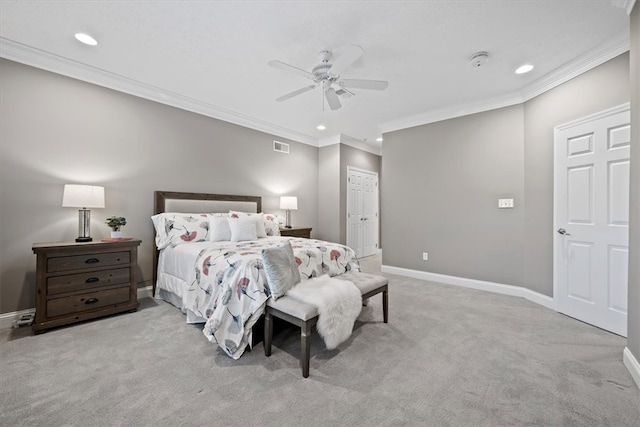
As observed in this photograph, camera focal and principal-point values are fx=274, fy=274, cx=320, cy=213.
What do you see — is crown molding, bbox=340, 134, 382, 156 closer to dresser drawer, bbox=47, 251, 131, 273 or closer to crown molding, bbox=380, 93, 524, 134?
crown molding, bbox=380, 93, 524, 134

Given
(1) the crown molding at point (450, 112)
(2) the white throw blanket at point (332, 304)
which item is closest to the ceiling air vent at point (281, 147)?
(1) the crown molding at point (450, 112)

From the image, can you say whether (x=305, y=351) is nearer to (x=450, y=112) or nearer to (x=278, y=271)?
(x=278, y=271)

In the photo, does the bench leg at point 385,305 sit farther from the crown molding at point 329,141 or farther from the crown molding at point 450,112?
the crown molding at point 329,141

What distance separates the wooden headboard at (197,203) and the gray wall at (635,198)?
14.4 ft

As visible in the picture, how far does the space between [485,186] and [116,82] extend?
5.02 metres

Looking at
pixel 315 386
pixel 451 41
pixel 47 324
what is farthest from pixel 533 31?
pixel 47 324

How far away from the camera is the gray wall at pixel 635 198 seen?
71.1 inches

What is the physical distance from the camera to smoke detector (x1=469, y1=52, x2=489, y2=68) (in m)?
2.75

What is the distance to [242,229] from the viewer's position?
3.62 meters

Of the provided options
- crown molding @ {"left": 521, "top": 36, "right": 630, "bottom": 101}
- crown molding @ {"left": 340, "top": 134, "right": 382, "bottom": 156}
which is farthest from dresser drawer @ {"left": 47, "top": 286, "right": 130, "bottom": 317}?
crown molding @ {"left": 521, "top": 36, "right": 630, "bottom": 101}

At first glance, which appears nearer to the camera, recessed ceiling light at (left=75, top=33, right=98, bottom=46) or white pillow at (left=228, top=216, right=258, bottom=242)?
recessed ceiling light at (left=75, top=33, right=98, bottom=46)

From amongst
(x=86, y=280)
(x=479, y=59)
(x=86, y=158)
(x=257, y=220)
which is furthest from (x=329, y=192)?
(x=86, y=280)

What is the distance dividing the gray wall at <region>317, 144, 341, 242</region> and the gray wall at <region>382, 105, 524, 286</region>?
112cm

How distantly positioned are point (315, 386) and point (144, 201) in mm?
3188
